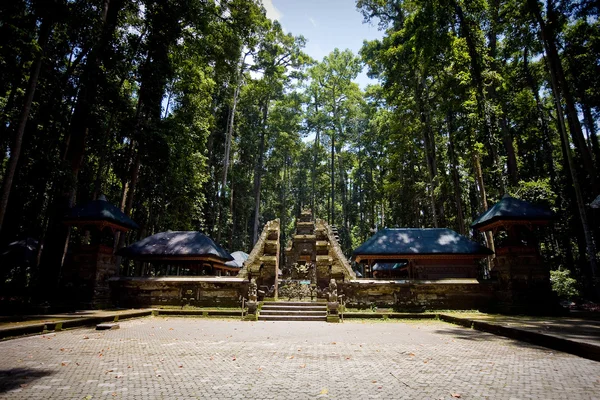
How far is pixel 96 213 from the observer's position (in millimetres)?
11484

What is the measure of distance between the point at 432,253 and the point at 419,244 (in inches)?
33.2

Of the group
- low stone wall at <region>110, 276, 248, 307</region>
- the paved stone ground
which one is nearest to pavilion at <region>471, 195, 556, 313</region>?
the paved stone ground

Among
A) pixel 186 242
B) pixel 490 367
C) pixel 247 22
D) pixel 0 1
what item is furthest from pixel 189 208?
pixel 490 367

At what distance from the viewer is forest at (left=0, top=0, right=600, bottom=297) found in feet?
39.2

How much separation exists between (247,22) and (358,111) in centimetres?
2399

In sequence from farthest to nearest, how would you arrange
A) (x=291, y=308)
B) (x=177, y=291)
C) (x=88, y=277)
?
(x=177, y=291)
(x=291, y=308)
(x=88, y=277)

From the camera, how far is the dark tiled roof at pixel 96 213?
11305 millimetres

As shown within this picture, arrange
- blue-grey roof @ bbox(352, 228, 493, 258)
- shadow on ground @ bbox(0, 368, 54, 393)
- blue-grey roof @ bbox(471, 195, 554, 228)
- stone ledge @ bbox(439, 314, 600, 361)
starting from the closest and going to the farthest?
shadow on ground @ bbox(0, 368, 54, 393)
stone ledge @ bbox(439, 314, 600, 361)
blue-grey roof @ bbox(471, 195, 554, 228)
blue-grey roof @ bbox(352, 228, 493, 258)

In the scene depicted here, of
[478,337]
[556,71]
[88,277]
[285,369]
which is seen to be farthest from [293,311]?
[556,71]

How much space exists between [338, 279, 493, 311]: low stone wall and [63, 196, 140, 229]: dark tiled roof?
9.63 meters

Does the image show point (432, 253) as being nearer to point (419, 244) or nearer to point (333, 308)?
point (419, 244)

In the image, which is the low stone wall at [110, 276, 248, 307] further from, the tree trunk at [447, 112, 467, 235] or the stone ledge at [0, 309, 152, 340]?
the tree trunk at [447, 112, 467, 235]

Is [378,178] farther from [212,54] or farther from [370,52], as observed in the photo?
[212,54]

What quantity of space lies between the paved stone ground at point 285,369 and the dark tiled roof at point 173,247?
31.3 ft
